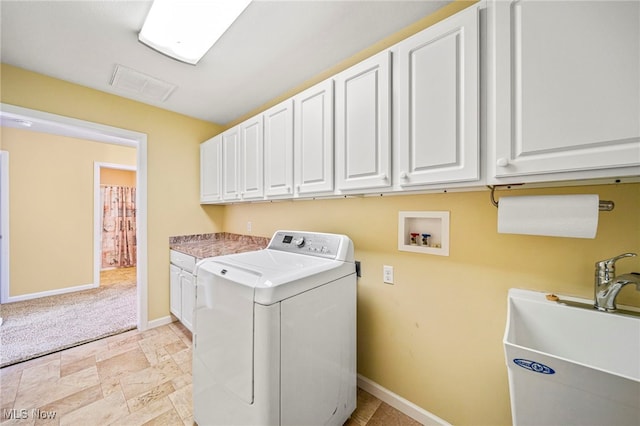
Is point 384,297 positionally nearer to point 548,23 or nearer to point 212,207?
point 548,23

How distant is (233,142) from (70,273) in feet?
12.2

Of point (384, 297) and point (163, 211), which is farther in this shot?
point (163, 211)

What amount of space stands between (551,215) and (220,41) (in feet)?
7.02

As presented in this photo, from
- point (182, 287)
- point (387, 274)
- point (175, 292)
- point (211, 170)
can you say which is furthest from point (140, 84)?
point (387, 274)

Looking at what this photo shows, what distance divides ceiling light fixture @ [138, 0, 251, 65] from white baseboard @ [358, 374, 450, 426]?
8.42 feet

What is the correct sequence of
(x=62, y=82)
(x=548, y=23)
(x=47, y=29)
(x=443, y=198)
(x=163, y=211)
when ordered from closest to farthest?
(x=548, y=23)
(x=443, y=198)
(x=47, y=29)
(x=62, y=82)
(x=163, y=211)

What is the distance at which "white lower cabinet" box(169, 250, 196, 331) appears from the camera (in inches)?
93.4

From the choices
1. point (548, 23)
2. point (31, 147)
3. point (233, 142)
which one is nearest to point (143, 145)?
point (233, 142)

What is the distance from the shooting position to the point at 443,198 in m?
1.43

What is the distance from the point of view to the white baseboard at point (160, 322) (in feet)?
8.93

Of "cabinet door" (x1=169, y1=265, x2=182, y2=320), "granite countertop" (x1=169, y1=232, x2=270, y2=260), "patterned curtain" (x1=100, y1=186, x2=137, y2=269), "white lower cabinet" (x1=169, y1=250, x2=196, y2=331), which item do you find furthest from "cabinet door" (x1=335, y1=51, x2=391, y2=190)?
"patterned curtain" (x1=100, y1=186, x2=137, y2=269)

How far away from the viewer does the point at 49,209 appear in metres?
3.67

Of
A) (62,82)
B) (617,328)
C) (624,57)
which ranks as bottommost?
(617,328)

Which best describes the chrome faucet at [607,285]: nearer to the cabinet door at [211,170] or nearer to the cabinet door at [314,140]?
the cabinet door at [314,140]
